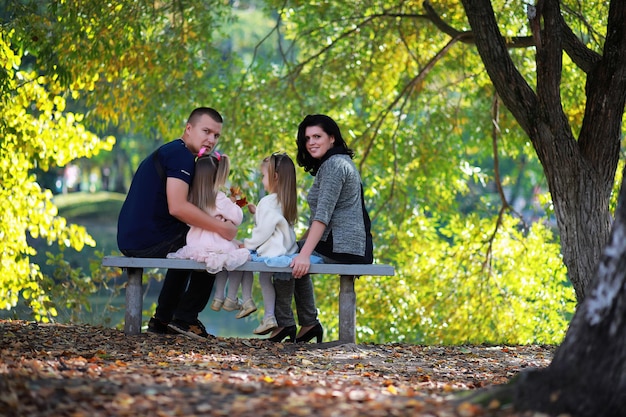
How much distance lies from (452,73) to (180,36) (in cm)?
420

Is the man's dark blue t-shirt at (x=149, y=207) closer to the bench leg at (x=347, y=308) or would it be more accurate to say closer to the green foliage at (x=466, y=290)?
the bench leg at (x=347, y=308)

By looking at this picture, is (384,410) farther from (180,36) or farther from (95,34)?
(180,36)

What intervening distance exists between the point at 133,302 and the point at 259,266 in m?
0.95

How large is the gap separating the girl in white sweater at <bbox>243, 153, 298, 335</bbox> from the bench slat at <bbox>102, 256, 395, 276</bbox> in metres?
0.23

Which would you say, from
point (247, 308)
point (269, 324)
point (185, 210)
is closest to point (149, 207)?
point (185, 210)

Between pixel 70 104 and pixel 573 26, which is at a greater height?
pixel 70 104

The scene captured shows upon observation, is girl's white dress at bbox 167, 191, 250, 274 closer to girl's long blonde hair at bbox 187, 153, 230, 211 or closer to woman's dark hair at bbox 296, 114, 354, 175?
girl's long blonde hair at bbox 187, 153, 230, 211

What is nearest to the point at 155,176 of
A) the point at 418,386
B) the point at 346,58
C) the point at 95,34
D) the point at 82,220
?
the point at 418,386

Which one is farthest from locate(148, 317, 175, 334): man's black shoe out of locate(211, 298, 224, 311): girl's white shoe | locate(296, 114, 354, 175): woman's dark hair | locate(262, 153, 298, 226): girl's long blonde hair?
locate(296, 114, 354, 175): woman's dark hair

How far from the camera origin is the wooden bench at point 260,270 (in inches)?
242

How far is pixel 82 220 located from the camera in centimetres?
3303

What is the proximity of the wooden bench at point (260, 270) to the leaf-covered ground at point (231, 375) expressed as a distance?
140 mm

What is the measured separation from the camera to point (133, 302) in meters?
6.48

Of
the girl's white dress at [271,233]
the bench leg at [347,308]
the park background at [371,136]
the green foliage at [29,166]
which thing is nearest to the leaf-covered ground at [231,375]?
the bench leg at [347,308]
